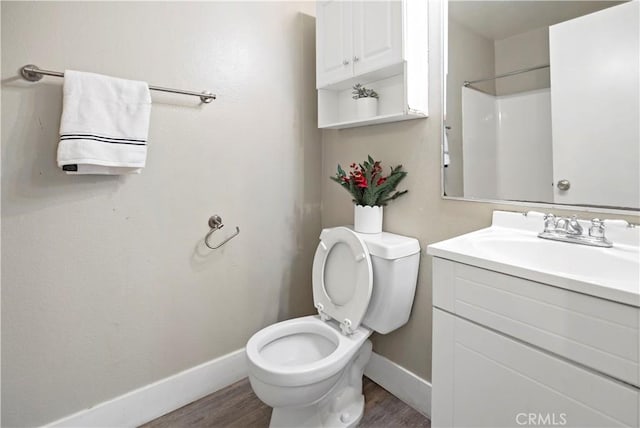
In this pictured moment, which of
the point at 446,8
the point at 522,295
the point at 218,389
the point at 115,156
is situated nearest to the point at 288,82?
the point at 446,8

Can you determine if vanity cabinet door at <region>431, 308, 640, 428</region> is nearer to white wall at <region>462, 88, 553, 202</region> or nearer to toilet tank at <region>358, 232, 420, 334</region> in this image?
toilet tank at <region>358, 232, 420, 334</region>

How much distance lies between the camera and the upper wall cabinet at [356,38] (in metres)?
1.31

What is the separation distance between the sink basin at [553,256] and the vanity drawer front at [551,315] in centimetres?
2

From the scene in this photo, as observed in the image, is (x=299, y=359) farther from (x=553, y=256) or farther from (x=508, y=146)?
(x=508, y=146)

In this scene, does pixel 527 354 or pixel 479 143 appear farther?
pixel 479 143

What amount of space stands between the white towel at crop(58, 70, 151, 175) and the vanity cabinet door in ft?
4.05

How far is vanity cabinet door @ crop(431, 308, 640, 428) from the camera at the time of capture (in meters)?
0.66

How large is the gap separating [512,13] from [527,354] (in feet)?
3.93

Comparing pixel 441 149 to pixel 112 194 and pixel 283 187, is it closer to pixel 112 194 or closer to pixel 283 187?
pixel 283 187

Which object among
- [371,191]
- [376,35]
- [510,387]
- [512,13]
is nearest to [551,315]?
[510,387]

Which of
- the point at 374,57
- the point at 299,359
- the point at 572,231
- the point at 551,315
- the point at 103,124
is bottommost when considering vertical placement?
the point at 299,359

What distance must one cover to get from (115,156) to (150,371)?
3.10 ft

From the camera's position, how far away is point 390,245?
1.32 metres

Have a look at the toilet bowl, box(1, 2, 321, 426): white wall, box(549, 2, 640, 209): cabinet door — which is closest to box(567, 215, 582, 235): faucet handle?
box(549, 2, 640, 209): cabinet door
